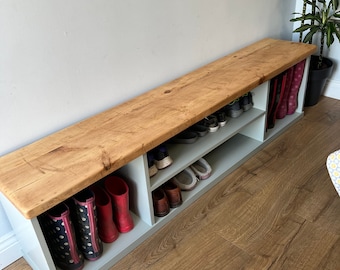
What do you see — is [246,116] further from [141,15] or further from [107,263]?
[107,263]

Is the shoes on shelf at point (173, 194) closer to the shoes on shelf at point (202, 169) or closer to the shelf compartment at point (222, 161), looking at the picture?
the shelf compartment at point (222, 161)

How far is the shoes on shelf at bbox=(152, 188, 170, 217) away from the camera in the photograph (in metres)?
1.53

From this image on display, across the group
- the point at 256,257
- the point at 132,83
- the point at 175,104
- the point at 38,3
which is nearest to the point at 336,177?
the point at 256,257

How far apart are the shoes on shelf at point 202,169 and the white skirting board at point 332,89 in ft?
4.23

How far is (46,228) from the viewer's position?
1.27 meters

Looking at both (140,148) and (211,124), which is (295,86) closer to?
(211,124)

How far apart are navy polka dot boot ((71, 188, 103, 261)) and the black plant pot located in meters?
1.68

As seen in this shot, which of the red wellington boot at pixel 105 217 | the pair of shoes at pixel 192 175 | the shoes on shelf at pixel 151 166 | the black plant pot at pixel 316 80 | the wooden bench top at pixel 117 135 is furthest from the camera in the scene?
the black plant pot at pixel 316 80

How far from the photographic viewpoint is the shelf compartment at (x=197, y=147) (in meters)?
1.51

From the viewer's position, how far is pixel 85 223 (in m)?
1.28

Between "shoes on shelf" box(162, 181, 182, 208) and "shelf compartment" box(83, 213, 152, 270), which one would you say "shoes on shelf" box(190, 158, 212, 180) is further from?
"shelf compartment" box(83, 213, 152, 270)

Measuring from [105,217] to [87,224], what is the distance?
0.11 meters

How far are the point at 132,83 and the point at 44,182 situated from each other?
684 mm

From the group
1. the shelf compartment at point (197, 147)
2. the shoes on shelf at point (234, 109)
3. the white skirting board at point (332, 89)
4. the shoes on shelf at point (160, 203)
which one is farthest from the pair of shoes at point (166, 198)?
the white skirting board at point (332, 89)
